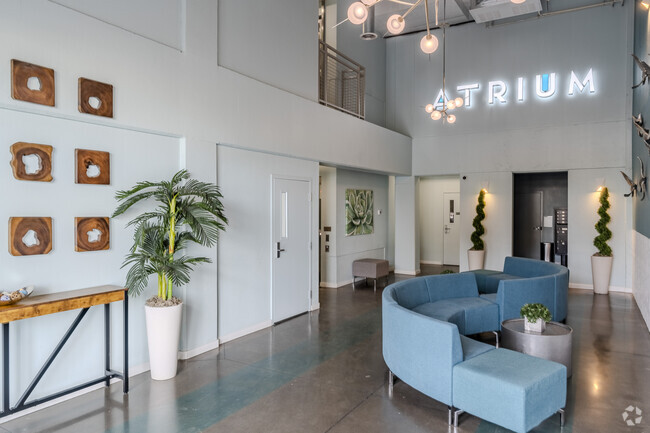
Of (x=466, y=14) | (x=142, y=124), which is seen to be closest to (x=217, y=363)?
(x=142, y=124)

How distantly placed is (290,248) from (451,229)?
750 cm

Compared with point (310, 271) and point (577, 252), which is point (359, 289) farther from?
point (577, 252)

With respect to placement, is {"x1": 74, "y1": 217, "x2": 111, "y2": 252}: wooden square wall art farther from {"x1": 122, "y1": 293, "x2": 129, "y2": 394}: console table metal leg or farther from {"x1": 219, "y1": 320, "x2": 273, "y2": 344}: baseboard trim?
{"x1": 219, "y1": 320, "x2": 273, "y2": 344}: baseboard trim

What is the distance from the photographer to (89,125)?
4180 millimetres

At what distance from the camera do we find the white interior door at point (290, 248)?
260 inches

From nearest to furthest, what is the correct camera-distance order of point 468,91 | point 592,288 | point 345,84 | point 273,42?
1. point 273,42
2. point 592,288
3. point 345,84
4. point 468,91

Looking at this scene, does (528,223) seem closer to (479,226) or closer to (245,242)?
(479,226)

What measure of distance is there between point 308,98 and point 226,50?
1850 millimetres

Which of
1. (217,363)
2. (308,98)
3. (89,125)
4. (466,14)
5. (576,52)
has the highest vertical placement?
(466,14)

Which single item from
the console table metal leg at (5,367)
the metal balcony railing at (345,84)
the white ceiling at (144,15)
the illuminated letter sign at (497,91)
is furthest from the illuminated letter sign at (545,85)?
the console table metal leg at (5,367)

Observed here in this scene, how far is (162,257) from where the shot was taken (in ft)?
14.4

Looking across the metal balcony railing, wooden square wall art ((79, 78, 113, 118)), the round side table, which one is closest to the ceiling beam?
the metal balcony railing

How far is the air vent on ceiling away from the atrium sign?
4.88 feet

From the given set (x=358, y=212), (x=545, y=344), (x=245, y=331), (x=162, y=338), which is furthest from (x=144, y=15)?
(x=358, y=212)
